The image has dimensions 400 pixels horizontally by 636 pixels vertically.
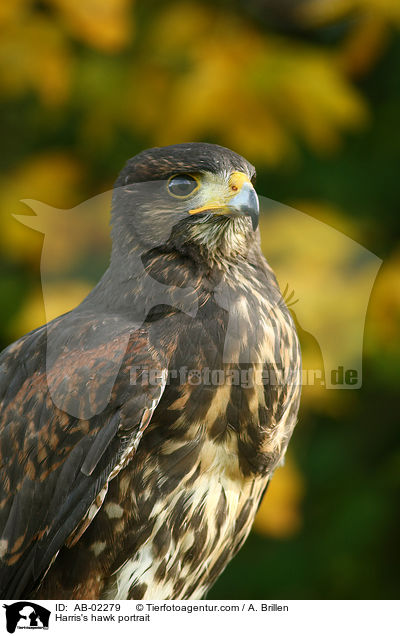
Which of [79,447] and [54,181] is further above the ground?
[54,181]

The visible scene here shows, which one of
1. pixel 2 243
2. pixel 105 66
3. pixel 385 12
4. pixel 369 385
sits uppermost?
pixel 385 12

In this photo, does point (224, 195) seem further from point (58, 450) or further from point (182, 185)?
point (58, 450)

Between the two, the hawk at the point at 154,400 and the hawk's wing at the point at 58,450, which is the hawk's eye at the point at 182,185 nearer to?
the hawk at the point at 154,400

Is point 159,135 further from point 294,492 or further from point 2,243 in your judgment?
point 294,492

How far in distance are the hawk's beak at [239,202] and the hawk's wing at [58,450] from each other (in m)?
0.49

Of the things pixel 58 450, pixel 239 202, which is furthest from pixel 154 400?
pixel 239 202

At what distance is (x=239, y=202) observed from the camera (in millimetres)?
2752

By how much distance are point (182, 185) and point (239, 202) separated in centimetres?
26

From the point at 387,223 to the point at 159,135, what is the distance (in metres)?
1.41

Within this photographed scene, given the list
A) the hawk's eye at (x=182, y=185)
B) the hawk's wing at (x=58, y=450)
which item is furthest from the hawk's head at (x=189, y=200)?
the hawk's wing at (x=58, y=450)

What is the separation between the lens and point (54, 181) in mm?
4309

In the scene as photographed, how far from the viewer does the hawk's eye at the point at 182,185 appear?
9.51 ft
